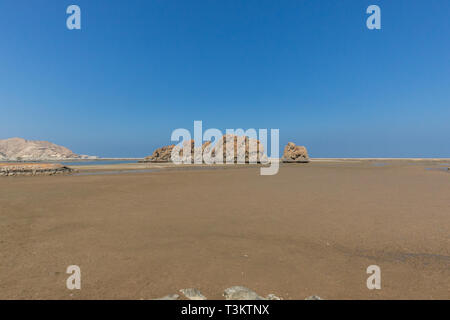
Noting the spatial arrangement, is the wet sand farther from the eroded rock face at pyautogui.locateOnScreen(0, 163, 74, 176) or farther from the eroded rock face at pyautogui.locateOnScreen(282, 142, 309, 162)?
the eroded rock face at pyautogui.locateOnScreen(282, 142, 309, 162)

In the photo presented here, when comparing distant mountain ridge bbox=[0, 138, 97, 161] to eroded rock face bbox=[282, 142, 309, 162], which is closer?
eroded rock face bbox=[282, 142, 309, 162]

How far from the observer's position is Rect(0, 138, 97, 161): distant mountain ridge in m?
152

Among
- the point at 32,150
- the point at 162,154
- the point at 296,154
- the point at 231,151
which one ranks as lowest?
the point at 296,154

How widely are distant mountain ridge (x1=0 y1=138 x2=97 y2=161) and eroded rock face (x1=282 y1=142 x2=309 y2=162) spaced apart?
538ft

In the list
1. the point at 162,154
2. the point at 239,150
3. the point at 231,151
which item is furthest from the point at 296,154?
the point at 162,154

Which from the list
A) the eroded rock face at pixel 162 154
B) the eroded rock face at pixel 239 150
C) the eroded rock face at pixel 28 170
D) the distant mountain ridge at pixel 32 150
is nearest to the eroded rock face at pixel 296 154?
the eroded rock face at pixel 239 150

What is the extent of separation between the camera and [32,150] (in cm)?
15612

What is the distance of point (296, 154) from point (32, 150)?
186m

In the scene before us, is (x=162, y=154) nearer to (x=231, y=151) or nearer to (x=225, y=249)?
(x=231, y=151)

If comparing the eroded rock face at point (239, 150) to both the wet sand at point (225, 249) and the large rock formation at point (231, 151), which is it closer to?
the large rock formation at point (231, 151)

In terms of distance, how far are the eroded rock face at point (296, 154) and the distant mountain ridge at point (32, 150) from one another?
163916 millimetres

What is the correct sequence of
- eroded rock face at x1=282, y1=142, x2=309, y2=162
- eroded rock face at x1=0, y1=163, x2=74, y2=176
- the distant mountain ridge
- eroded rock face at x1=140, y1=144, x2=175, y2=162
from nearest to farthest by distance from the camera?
eroded rock face at x1=0, y1=163, x2=74, y2=176
eroded rock face at x1=282, y1=142, x2=309, y2=162
eroded rock face at x1=140, y1=144, x2=175, y2=162
the distant mountain ridge

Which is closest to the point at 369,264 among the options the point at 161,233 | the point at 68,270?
the point at 161,233

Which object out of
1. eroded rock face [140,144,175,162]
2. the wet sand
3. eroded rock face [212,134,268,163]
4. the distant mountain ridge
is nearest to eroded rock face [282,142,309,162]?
eroded rock face [212,134,268,163]
